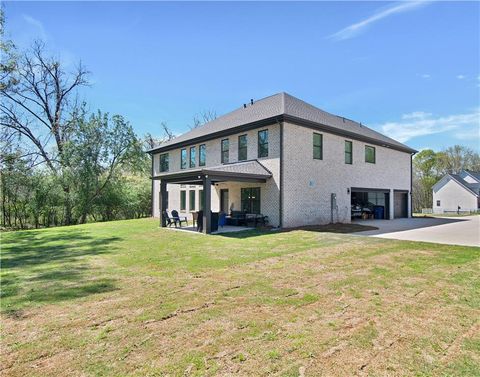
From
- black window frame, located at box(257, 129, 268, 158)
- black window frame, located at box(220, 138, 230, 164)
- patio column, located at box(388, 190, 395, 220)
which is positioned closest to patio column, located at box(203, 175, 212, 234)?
black window frame, located at box(257, 129, 268, 158)

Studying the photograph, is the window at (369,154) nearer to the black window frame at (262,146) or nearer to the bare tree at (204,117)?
the black window frame at (262,146)

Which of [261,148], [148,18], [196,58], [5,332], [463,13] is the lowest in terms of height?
[5,332]

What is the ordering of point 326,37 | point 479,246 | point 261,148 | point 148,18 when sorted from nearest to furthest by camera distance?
point 479,246 → point 148,18 → point 326,37 → point 261,148

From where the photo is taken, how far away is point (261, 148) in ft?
50.4

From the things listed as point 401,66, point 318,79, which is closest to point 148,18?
point 318,79

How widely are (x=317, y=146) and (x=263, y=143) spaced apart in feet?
10.7

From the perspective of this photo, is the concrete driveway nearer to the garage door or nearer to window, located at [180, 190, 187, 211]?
the garage door

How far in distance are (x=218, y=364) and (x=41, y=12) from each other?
14744mm

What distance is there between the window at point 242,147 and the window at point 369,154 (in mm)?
9142

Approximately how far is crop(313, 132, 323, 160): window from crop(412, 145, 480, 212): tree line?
134ft

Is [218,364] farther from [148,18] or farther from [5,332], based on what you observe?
[148,18]

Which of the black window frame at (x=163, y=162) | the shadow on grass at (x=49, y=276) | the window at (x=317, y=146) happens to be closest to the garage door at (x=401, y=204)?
the window at (x=317, y=146)

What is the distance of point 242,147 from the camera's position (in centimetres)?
1650

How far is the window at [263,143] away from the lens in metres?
15.1
